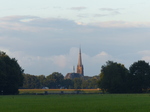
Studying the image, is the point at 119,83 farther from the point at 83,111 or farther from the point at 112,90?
the point at 83,111

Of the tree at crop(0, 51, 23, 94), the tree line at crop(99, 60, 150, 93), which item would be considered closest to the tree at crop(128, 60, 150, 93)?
the tree line at crop(99, 60, 150, 93)

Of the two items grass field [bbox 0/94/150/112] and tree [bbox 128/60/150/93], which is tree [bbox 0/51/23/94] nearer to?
tree [bbox 128/60/150/93]

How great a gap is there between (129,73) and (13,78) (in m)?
34.4

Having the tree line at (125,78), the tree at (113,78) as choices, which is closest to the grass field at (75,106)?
the tree at (113,78)

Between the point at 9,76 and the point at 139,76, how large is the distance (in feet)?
121

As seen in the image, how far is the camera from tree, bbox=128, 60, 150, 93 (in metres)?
115

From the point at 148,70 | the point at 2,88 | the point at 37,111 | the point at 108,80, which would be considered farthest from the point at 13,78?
the point at 37,111

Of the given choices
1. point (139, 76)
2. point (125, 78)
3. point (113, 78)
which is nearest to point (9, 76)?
point (113, 78)

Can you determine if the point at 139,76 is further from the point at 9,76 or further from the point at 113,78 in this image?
the point at 9,76

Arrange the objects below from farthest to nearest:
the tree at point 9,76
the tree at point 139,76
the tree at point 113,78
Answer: the tree at point 139,76 → the tree at point 113,78 → the tree at point 9,76

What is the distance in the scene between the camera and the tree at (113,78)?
113938 mm

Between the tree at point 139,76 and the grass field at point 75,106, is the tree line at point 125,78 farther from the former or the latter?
the grass field at point 75,106

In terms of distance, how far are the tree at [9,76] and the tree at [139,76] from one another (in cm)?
3128

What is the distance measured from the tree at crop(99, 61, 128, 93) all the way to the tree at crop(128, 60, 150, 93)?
2036 mm
